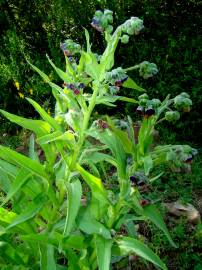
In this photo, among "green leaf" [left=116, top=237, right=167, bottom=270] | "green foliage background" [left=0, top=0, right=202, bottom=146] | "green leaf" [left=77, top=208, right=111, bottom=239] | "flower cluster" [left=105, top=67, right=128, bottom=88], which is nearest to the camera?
"flower cluster" [left=105, top=67, right=128, bottom=88]

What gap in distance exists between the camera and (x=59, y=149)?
2863 mm

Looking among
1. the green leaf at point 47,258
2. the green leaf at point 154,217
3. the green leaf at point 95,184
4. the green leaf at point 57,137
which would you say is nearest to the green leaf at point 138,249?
the green leaf at point 154,217

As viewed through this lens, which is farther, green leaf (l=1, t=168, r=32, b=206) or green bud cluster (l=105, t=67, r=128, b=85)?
→ green leaf (l=1, t=168, r=32, b=206)

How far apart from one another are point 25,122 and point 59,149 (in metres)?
0.26

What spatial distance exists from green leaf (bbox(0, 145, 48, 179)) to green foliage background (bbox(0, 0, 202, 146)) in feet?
8.73

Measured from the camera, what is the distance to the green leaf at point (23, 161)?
275cm

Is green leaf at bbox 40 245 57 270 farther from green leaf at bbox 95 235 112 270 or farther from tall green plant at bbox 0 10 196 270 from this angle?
green leaf at bbox 95 235 112 270

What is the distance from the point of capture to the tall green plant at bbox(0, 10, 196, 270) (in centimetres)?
258

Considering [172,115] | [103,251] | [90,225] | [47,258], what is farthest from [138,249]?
[172,115]

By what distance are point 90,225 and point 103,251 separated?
16cm

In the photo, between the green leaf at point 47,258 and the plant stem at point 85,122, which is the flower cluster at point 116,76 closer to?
the plant stem at point 85,122

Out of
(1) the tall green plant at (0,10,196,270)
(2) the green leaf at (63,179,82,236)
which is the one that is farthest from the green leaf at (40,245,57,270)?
(2) the green leaf at (63,179,82,236)

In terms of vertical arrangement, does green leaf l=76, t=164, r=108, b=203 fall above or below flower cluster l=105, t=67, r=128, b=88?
below

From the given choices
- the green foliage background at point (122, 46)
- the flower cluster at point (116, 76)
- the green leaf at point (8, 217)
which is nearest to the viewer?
the flower cluster at point (116, 76)
